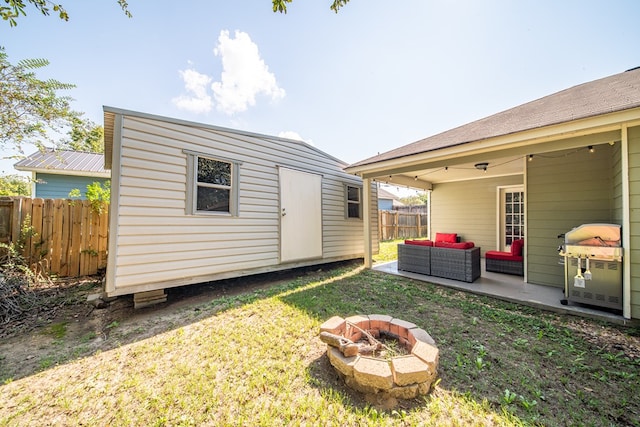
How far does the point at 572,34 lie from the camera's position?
15.9ft

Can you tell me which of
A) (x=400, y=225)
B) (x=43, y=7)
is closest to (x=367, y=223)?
(x=43, y=7)

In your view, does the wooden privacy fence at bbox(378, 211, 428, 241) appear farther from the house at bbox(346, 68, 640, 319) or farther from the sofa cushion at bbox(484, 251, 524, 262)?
the sofa cushion at bbox(484, 251, 524, 262)

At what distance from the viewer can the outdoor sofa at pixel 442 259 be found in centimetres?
474

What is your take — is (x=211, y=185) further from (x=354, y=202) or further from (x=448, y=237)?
(x=448, y=237)

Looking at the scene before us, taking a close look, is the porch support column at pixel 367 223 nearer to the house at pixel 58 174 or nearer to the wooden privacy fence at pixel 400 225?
the wooden privacy fence at pixel 400 225

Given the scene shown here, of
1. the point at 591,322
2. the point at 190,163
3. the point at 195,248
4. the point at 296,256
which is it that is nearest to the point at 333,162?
the point at 296,256

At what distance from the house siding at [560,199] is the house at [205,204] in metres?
3.34

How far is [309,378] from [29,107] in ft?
24.2

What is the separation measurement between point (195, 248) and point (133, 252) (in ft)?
2.83

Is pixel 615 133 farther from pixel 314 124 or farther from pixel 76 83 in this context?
pixel 76 83

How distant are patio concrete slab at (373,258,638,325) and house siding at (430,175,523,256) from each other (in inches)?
90.5

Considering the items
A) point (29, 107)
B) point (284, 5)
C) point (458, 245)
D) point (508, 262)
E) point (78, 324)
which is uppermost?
point (29, 107)

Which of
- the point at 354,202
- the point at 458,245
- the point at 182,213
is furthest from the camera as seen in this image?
the point at 354,202

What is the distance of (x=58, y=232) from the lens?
4.97 meters
